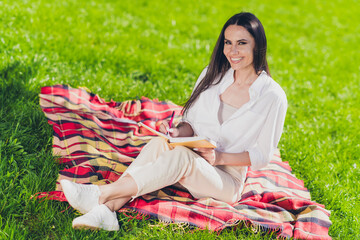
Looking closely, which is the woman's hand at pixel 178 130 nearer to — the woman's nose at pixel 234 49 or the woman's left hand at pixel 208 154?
the woman's left hand at pixel 208 154

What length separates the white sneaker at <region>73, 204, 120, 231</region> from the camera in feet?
8.53

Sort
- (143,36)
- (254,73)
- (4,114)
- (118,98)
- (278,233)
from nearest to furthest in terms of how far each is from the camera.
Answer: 1. (278,233)
2. (254,73)
3. (4,114)
4. (118,98)
5. (143,36)

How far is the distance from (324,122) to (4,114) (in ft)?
11.7

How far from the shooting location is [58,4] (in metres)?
6.35

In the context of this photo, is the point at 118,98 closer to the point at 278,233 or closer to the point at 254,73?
the point at 254,73

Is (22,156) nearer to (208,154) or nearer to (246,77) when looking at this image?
(208,154)

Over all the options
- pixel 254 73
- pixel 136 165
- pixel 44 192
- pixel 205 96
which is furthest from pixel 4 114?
pixel 254 73

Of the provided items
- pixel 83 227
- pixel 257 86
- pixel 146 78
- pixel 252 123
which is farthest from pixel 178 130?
pixel 146 78

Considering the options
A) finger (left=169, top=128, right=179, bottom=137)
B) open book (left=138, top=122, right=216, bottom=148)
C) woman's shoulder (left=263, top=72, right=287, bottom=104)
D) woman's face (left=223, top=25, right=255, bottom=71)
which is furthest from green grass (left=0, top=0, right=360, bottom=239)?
woman's face (left=223, top=25, right=255, bottom=71)

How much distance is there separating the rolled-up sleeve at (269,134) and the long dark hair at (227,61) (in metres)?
0.32

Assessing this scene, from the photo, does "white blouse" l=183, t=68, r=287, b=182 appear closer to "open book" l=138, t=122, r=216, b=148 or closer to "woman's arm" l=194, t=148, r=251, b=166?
A: "woman's arm" l=194, t=148, r=251, b=166

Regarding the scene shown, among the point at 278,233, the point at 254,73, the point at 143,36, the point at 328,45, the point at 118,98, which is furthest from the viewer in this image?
the point at 328,45

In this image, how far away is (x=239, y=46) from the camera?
2.91m

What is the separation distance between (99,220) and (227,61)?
5.13 feet
